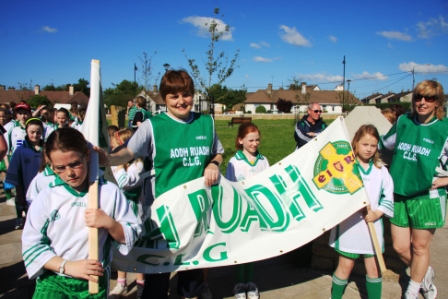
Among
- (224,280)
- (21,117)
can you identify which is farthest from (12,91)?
(224,280)

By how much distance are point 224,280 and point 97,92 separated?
2.80 meters

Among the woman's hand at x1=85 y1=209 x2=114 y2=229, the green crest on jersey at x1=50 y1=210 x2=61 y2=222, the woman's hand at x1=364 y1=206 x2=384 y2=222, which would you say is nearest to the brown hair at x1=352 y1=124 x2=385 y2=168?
the woman's hand at x1=364 y1=206 x2=384 y2=222

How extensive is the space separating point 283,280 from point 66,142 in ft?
10.0

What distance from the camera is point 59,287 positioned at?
2.37 meters

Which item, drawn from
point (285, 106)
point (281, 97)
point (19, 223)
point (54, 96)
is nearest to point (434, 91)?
point (19, 223)

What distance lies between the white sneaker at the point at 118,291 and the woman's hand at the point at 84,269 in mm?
1828

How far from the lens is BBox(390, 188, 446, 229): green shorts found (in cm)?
366

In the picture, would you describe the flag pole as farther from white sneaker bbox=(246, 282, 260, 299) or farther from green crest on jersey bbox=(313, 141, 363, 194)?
green crest on jersey bbox=(313, 141, 363, 194)

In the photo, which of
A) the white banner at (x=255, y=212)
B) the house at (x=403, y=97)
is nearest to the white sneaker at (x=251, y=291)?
the white banner at (x=255, y=212)

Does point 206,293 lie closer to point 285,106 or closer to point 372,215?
point 372,215

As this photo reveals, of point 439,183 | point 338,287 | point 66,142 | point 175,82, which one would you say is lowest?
point 338,287

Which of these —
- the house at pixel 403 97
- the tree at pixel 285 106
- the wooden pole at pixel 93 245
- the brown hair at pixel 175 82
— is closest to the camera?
the wooden pole at pixel 93 245

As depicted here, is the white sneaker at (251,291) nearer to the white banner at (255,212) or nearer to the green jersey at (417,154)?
the white banner at (255,212)

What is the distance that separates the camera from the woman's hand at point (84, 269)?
2.26 metres
